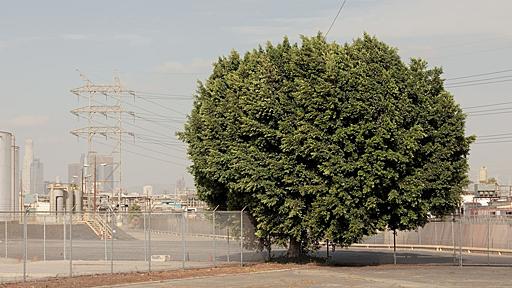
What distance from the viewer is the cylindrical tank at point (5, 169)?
8481 cm

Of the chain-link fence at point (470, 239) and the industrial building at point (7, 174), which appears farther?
the industrial building at point (7, 174)

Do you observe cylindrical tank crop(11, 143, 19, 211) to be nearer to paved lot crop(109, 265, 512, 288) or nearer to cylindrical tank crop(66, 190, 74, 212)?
cylindrical tank crop(66, 190, 74, 212)

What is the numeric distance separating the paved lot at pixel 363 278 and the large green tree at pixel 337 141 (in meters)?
2.06

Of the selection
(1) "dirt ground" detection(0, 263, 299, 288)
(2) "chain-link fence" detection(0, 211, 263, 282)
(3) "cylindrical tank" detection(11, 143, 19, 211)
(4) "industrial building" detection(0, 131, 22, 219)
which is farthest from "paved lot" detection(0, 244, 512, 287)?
(3) "cylindrical tank" detection(11, 143, 19, 211)

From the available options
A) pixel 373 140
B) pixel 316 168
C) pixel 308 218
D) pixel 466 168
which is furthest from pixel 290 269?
pixel 466 168

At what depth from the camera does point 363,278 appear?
3131 centimetres

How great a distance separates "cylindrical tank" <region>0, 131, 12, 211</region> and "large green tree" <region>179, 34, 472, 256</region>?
52.7 metres

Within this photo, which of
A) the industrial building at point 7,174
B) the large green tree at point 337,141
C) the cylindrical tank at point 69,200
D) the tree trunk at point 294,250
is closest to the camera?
the large green tree at point 337,141

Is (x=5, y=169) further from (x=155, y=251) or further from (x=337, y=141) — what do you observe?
(x=337, y=141)

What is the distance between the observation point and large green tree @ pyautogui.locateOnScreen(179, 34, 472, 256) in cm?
3422

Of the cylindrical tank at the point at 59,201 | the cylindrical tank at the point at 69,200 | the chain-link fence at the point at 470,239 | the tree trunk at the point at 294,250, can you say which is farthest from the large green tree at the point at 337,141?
the cylindrical tank at the point at 69,200

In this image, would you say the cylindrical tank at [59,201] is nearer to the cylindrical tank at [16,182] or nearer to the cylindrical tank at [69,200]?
the cylindrical tank at [69,200]

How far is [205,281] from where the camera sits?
1209 inches

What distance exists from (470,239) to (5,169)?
5305 centimetres
